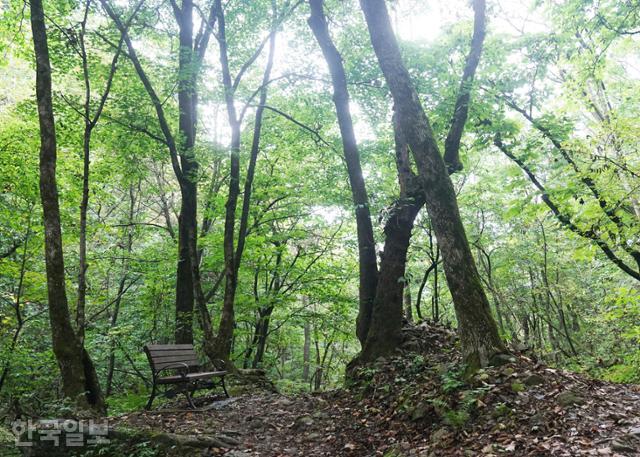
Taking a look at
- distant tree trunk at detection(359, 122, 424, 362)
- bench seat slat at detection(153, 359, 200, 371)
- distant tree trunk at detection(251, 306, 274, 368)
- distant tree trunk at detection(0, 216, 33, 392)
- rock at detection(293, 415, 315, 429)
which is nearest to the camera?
rock at detection(293, 415, 315, 429)

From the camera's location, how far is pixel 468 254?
5.80 m

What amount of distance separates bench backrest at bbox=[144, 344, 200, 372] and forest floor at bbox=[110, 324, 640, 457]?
0.81 meters

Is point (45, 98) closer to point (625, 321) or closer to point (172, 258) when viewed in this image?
point (172, 258)

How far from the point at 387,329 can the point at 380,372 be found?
909 mm

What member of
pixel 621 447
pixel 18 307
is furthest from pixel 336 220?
pixel 621 447

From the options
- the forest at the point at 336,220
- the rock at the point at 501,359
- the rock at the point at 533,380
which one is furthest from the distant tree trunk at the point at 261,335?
the rock at the point at 533,380

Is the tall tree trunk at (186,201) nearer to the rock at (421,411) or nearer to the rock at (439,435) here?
the rock at (421,411)

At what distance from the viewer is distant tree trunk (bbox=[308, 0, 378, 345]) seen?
8320 mm

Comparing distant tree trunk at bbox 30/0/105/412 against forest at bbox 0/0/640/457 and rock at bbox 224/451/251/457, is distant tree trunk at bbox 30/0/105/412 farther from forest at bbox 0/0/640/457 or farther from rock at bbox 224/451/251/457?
rock at bbox 224/451/251/457

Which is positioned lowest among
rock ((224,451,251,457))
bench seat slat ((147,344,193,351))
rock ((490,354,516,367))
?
rock ((224,451,251,457))

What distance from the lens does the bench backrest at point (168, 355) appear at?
7.08m

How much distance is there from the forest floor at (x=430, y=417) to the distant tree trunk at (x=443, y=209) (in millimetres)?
439

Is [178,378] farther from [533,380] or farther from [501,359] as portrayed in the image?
[533,380]

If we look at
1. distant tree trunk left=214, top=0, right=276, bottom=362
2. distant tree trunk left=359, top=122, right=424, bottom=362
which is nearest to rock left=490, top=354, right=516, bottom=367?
distant tree trunk left=359, top=122, right=424, bottom=362
